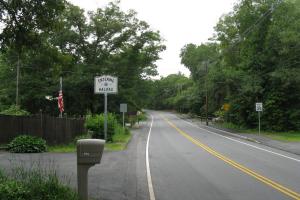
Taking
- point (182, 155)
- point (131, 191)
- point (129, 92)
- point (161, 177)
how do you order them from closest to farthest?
point (131, 191)
point (161, 177)
point (182, 155)
point (129, 92)

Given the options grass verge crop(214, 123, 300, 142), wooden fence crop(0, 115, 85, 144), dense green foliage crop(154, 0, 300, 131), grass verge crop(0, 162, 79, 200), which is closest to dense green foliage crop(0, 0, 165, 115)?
dense green foliage crop(154, 0, 300, 131)

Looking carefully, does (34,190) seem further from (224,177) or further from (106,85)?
(106,85)

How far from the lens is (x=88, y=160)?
9.10 meters

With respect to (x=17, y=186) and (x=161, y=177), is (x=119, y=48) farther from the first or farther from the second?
(x=17, y=186)

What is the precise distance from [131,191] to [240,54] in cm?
4694

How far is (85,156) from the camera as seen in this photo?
909 cm

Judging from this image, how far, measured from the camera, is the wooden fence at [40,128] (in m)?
23.7

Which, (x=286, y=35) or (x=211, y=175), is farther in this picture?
(x=286, y=35)

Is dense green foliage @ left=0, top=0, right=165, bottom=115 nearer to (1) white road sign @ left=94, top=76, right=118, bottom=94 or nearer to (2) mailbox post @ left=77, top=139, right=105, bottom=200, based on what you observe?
(1) white road sign @ left=94, top=76, right=118, bottom=94

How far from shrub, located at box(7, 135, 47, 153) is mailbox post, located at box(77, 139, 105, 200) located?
45.2ft

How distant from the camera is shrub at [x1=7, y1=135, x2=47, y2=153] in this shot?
73.1 feet

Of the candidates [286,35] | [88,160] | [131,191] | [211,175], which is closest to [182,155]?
[211,175]

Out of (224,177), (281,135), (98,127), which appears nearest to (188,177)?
(224,177)

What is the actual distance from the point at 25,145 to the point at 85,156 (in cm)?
1412
